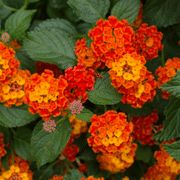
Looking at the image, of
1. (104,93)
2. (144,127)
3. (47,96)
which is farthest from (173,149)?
(47,96)

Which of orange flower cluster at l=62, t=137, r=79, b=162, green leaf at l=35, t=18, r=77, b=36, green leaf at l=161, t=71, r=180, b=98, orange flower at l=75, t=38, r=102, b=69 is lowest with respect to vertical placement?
orange flower cluster at l=62, t=137, r=79, b=162

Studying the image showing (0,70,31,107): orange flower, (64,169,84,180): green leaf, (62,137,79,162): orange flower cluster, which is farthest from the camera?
(62,137,79,162): orange flower cluster

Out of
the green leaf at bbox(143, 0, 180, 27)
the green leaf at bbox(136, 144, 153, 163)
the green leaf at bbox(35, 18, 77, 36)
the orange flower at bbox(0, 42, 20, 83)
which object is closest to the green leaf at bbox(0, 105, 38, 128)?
the orange flower at bbox(0, 42, 20, 83)

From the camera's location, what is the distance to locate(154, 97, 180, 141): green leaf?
2.21m

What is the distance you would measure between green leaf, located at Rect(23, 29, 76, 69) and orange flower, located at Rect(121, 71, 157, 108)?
0.33 m

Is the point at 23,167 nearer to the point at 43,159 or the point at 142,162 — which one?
the point at 43,159

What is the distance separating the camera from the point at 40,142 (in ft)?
7.38

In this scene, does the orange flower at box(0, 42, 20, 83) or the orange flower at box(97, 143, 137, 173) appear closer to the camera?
the orange flower at box(0, 42, 20, 83)

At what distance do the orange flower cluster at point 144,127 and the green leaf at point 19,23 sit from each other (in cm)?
84

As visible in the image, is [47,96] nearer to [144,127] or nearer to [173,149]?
[173,149]

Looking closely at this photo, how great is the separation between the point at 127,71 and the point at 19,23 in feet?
2.28

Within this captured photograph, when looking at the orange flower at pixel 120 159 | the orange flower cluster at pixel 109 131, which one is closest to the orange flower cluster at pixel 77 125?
the orange flower at pixel 120 159

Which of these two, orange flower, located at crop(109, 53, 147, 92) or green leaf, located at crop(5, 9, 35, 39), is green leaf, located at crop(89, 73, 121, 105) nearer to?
orange flower, located at crop(109, 53, 147, 92)

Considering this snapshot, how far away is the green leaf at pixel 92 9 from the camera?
94.3 inches
